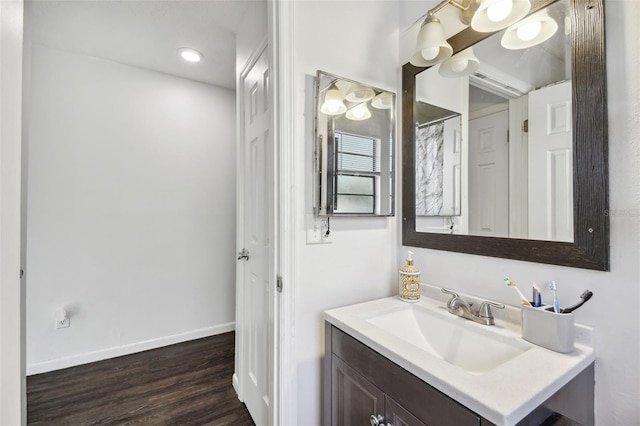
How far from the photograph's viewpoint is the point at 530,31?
924 mm

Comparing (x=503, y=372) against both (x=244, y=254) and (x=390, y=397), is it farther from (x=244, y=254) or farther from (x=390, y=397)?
(x=244, y=254)

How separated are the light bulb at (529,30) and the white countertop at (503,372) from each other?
3.08 ft

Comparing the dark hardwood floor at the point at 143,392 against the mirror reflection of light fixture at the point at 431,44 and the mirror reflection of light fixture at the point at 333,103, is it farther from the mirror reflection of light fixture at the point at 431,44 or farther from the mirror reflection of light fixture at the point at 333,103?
the mirror reflection of light fixture at the point at 431,44

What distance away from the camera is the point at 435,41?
1.05 m

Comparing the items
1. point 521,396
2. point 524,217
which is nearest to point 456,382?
point 521,396

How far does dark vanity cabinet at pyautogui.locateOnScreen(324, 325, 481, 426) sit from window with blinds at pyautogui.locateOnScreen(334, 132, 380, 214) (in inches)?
20.7

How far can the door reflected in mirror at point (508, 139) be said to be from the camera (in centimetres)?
86

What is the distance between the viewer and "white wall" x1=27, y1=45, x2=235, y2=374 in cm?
201

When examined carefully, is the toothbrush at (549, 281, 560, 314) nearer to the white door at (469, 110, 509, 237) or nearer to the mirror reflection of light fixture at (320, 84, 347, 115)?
the white door at (469, 110, 509, 237)

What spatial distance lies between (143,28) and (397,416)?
2.54 metres

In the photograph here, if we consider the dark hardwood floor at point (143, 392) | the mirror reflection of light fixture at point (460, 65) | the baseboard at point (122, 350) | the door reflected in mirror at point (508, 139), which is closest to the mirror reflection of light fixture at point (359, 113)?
the door reflected in mirror at point (508, 139)

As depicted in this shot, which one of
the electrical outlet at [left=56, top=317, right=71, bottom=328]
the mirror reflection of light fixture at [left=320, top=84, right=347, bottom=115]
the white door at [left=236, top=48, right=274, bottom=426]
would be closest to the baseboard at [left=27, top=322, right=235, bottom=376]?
the electrical outlet at [left=56, top=317, right=71, bottom=328]

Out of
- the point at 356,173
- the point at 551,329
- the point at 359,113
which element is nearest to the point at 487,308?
the point at 551,329

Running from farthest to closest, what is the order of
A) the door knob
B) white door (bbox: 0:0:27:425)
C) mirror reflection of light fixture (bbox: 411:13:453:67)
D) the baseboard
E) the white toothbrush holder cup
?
the baseboard → the door knob → mirror reflection of light fixture (bbox: 411:13:453:67) → the white toothbrush holder cup → white door (bbox: 0:0:27:425)
